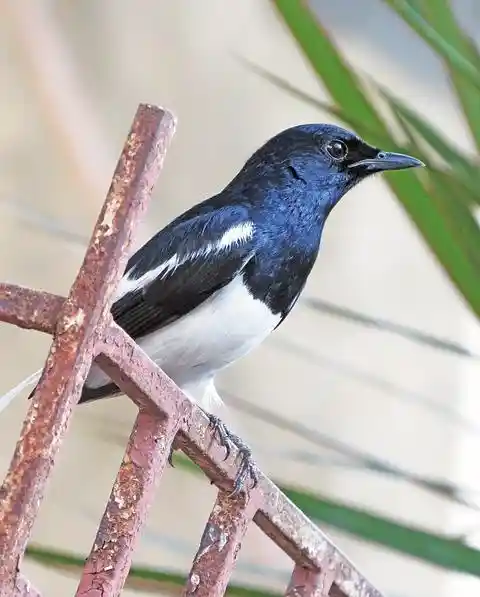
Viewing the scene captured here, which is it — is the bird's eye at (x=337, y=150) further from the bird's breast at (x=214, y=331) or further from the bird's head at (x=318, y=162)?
the bird's breast at (x=214, y=331)

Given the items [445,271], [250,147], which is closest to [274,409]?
[250,147]

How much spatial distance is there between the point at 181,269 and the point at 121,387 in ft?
1.23

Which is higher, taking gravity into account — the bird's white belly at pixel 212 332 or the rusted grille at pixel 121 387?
the bird's white belly at pixel 212 332

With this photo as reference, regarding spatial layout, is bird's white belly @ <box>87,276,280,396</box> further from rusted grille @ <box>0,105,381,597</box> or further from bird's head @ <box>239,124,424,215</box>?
rusted grille @ <box>0,105,381,597</box>

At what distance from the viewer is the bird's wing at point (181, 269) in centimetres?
68

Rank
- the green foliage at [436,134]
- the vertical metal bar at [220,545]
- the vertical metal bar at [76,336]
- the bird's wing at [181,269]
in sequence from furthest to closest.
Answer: the bird's wing at [181,269] → the green foliage at [436,134] → the vertical metal bar at [220,545] → the vertical metal bar at [76,336]

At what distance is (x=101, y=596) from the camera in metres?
0.30

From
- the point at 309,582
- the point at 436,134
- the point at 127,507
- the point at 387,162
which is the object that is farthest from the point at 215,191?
the point at 127,507

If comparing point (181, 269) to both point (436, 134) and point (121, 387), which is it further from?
point (121, 387)

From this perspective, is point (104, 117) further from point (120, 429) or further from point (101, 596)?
point (101, 596)

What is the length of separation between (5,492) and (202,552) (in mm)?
142

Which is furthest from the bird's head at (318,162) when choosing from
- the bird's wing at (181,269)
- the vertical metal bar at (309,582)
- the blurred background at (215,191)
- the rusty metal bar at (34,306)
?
the blurred background at (215,191)

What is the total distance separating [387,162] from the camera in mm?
761

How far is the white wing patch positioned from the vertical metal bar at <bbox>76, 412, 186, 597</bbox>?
1.20 ft
